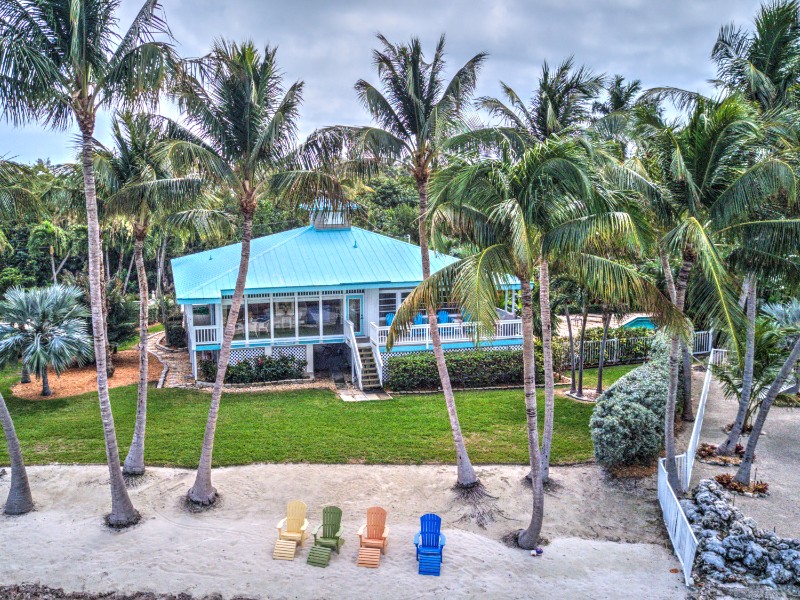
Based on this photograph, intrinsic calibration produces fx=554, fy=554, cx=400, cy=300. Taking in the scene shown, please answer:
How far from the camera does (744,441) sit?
1477 centimetres

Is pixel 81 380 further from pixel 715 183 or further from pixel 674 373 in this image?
pixel 715 183

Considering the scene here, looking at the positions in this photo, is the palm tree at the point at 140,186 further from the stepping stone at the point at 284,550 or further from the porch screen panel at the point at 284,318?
the porch screen panel at the point at 284,318

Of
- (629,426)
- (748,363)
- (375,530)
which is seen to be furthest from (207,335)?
(748,363)

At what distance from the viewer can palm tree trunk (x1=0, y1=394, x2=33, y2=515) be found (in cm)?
1092

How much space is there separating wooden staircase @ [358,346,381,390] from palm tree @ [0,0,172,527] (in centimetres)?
1014

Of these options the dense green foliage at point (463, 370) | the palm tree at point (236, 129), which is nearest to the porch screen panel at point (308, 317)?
the dense green foliage at point (463, 370)

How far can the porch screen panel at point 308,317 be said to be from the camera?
21.6 meters

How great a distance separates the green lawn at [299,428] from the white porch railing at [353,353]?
1463 mm

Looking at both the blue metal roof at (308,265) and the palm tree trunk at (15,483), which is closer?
the palm tree trunk at (15,483)

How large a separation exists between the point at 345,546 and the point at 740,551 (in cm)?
683

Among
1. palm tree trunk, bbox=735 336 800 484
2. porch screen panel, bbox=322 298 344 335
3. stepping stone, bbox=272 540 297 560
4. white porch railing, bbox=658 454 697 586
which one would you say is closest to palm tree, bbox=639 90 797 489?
white porch railing, bbox=658 454 697 586

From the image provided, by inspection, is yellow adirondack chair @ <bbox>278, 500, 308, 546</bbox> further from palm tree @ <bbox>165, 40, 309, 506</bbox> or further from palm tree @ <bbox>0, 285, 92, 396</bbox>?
palm tree @ <bbox>0, 285, 92, 396</bbox>

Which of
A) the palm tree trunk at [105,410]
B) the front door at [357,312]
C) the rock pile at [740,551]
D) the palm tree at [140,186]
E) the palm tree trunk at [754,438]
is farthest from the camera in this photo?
the front door at [357,312]

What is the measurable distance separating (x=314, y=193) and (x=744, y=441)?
42.4 feet
